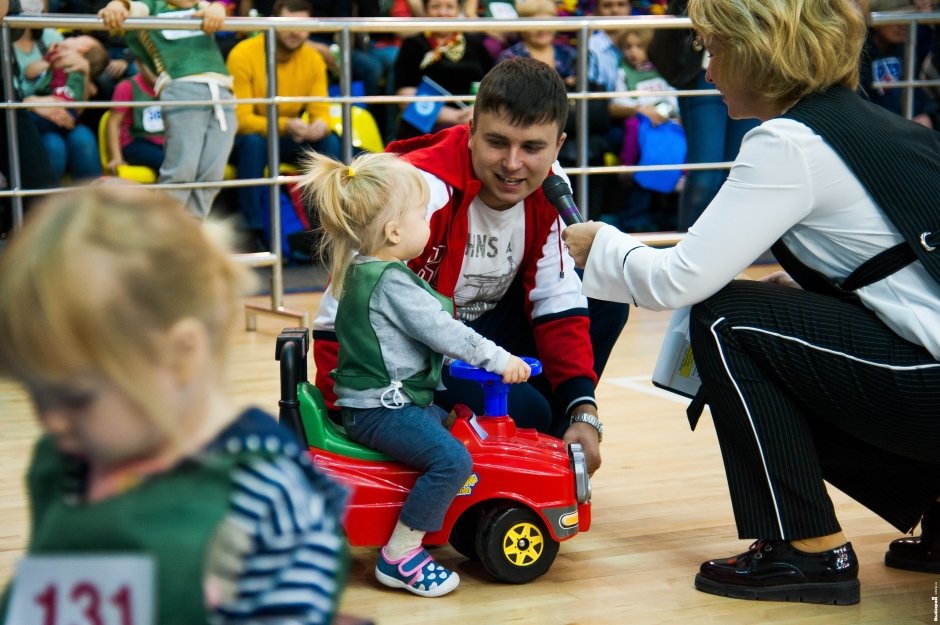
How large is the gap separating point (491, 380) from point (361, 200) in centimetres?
35

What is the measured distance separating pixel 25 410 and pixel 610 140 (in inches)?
124

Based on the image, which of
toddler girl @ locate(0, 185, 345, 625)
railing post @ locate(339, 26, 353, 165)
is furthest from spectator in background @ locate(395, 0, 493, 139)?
toddler girl @ locate(0, 185, 345, 625)

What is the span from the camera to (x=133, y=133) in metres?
4.67

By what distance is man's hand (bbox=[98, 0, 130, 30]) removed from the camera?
147 inches

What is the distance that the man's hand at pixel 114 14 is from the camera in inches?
147

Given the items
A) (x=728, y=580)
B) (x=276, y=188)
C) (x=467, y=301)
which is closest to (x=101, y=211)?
(x=728, y=580)

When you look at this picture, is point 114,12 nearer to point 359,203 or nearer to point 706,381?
point 359,203

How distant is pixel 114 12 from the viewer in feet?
12.3

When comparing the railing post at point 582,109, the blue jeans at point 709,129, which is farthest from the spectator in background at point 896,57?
the railing post at point 582,109

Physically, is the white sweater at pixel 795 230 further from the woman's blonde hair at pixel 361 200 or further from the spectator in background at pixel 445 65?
the spectator in background at pixel 445 65

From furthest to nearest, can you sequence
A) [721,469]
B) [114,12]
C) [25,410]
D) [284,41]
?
1. [284,41]
2. [114,12]
3. [25,410]
4. [721,469]

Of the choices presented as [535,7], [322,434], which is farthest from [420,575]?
[535,7]

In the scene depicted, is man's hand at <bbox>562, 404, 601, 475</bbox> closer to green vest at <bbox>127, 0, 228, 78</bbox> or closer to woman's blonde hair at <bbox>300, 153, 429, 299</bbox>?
woman's blonde hair at <bbox>300, 153, 429, 299</bbox>

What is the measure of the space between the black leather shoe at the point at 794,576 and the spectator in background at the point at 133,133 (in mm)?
3295
